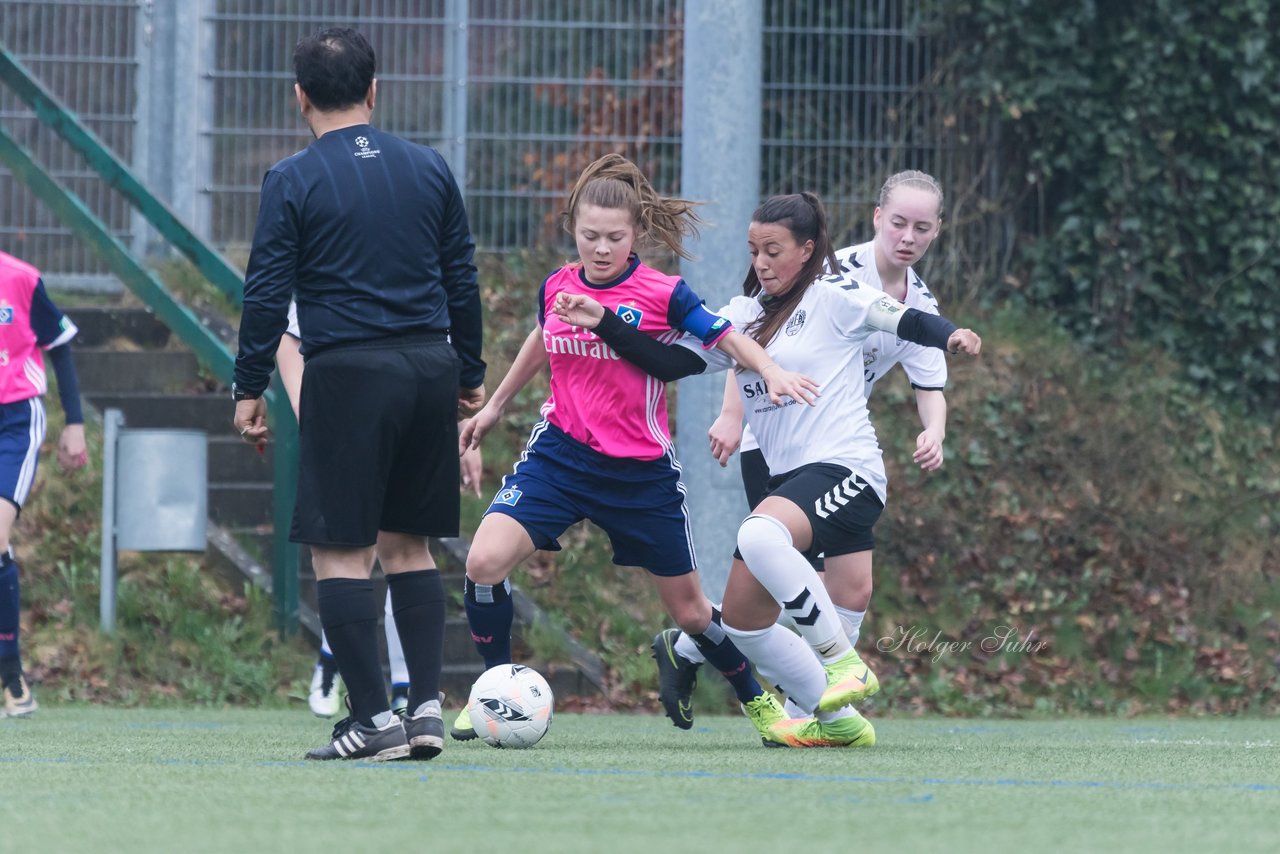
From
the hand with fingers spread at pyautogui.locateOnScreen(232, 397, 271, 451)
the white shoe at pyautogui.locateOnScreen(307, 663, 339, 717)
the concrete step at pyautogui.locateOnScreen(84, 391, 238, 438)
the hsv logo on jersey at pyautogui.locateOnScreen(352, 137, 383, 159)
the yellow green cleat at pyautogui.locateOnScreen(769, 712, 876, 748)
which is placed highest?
the hsv logo on jersey at pyautogui.locateOnScreen(352, 137, 383, 159)

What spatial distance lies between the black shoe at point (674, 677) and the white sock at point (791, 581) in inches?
38.3

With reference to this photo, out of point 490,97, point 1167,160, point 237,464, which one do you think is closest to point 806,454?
point 237,464

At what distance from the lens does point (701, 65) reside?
9.01m

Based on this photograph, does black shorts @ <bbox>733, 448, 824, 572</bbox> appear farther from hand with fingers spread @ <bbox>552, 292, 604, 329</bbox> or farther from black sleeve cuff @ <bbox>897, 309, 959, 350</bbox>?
hand with fingers spread @ <bbox>552, 292, 604, 329</bbox>

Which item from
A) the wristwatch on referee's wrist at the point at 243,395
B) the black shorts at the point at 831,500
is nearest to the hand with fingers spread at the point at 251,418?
the wristwatch on referee's wrist at the point at 243,395

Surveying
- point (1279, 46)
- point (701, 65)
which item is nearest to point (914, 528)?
point (701, 65)

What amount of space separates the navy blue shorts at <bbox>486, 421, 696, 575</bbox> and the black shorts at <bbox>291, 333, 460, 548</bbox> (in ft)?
3.24

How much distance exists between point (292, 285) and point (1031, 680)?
6081mm

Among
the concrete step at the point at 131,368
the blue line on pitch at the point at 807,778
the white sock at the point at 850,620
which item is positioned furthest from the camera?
the concrete step at the point at 131,368

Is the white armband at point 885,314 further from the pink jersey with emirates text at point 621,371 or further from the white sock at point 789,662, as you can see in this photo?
the white sock at point 789,662

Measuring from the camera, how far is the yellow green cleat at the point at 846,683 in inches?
225

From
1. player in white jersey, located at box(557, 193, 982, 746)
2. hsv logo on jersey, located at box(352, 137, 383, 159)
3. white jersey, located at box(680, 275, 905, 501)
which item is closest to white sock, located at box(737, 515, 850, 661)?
player in white jersey, located at box(557, 193, 982, 746)

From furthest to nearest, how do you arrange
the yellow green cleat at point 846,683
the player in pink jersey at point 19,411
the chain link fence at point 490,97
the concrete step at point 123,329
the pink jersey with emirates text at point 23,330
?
the chain link fence at point 490,97, the concrete step at point 123,329, the pink jersey with emirates text at point 23,330, the player in pink jersey at point 19,411, the yellow green cleat at point 846,683

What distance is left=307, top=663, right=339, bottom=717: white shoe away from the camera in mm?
8000
